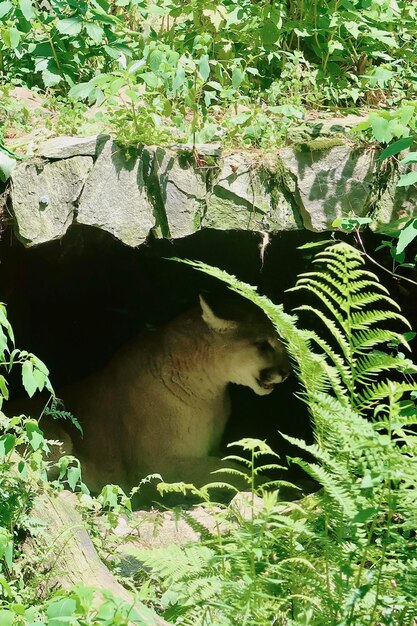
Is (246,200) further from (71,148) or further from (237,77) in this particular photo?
(71,148)

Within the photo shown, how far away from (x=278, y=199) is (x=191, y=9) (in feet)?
5.86

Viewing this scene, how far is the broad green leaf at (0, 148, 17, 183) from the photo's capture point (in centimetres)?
455

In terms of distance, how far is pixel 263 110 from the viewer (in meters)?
5.52


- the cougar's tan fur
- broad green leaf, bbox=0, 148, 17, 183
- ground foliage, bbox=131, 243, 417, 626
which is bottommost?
the cougar's tan fur

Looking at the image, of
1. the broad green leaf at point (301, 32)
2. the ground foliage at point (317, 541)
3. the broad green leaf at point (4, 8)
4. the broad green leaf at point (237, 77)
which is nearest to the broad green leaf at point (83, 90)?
the broad green leaf at point (4, 8)

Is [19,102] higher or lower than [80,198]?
higher

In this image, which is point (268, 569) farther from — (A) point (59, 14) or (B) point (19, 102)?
(A) point (59, 14)

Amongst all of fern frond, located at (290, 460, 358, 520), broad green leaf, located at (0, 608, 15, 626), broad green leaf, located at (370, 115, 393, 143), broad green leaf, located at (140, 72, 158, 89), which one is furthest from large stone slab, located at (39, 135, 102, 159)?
broad green leaf, located at (0, 608, 15, 626)

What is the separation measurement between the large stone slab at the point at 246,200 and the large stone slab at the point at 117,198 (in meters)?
0.40

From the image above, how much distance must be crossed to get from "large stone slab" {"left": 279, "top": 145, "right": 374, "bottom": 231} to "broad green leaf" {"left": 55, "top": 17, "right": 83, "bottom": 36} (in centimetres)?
162

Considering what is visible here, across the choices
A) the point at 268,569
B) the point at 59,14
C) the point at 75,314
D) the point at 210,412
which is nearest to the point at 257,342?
the point at 210,412

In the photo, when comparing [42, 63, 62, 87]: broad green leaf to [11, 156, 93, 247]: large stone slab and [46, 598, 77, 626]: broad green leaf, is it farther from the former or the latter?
[46, 598, 77, 626]: broad green leaf

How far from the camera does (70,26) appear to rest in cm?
533

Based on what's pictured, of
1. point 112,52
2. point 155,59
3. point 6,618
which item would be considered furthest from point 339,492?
point 112,52
